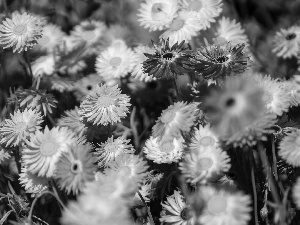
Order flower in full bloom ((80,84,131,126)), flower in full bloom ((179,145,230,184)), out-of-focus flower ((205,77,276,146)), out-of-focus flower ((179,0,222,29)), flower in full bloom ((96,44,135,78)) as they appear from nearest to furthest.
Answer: out-of-focus flower ((205,77,276,146))
flower in full bloom ((179,145,230,184))
flower in full bloom ((80,84,131,126))
out-of-focus flower ((179,0,222,29))
flower in full bloom ((96,44,135,78))

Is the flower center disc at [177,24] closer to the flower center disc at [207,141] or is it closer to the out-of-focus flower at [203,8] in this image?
the out-of-focus flower at [203,8]

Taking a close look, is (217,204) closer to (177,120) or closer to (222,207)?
(222,207)

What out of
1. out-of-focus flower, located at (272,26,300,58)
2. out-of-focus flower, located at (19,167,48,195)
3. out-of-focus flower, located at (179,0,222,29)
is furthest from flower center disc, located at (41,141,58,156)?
out-of-focus flower, located at (272,26,300,58)

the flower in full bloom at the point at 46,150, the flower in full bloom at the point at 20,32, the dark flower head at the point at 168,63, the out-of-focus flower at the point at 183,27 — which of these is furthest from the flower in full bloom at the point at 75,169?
the out-of-focus flower at the point at 183,27

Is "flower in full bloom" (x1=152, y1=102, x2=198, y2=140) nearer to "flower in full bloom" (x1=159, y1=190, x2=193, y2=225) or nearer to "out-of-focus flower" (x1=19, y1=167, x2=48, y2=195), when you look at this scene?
"flower in full bloom" (x1=159, y1=190, x2=193, y2=225)

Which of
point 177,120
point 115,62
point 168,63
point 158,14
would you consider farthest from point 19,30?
point 177,120

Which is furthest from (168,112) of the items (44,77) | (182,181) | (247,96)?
(44,77)
